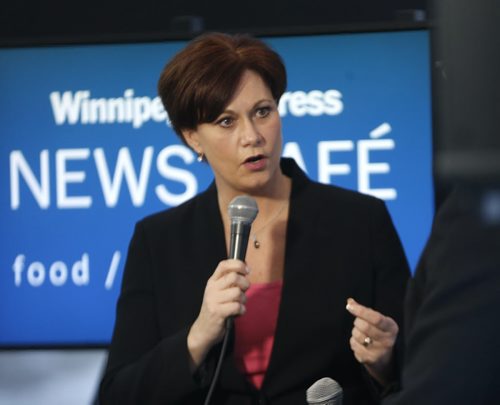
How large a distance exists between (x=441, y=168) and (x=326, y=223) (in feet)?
5.12

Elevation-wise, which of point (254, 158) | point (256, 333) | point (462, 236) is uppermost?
point (462, 236)

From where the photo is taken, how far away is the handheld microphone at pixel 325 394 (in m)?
1.55

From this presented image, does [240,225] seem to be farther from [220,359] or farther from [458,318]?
[458,318]

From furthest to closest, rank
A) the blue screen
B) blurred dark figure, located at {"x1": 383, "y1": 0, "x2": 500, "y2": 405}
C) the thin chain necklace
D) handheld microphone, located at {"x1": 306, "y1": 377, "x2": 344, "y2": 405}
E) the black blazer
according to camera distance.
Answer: the blue screen, the thin chain necklace, the black blazer, handheld microphone, located at {"x1": 306, "y1": 377, "x2": 344, "y2": 405}, blurred dark figure, located at {"x1": 383, "y1": 0, "x2": 500, "y2": 405}

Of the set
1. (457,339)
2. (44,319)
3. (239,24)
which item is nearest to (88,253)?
(44,319)

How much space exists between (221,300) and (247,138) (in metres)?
0.38

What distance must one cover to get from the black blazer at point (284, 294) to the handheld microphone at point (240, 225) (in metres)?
0.27

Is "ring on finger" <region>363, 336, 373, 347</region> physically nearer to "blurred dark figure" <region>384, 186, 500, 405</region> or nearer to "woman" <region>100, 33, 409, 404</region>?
"woman" <region>100, 33, 409, 404</region>

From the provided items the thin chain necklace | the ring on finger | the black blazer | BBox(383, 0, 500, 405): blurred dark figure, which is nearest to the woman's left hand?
the ring on finger

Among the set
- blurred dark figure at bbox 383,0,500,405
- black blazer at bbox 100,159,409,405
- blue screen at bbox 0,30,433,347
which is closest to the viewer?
blurred dark figure at bbox 383,0,500,405

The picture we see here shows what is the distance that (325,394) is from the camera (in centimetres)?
156

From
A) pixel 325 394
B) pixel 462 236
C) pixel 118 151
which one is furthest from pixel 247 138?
pixel 462 236

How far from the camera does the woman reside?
83.7 inches

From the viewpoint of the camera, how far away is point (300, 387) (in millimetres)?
2141
